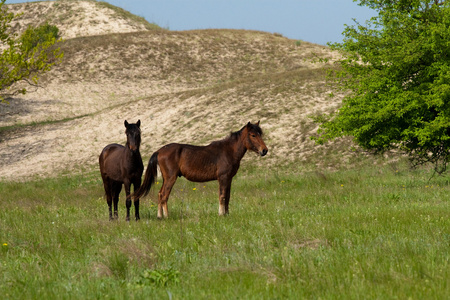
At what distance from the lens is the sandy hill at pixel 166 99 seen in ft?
110

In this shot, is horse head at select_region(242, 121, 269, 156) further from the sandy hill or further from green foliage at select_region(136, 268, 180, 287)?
the sandy hill

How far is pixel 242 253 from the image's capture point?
7031 millimetres

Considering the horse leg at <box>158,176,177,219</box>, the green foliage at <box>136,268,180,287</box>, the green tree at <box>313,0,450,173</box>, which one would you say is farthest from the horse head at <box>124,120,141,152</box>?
the green tree at <box>313,0,450,173</box>

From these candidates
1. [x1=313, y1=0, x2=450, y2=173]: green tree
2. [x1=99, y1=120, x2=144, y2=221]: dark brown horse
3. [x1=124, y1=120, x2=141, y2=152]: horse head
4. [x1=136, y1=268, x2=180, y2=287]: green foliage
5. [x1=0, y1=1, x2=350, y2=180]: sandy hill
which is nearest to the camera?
[x1=136, y1=268, x2=180, y2=287]: green foliage

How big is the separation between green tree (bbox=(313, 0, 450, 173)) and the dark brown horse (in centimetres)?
860

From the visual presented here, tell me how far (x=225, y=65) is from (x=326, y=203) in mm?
49965

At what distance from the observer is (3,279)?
6.17 m

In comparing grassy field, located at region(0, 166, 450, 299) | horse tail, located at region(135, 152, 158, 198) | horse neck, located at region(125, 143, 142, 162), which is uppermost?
horse neck, located at region(125, 143, 142, 162)

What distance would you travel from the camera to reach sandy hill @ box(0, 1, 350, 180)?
110 ft

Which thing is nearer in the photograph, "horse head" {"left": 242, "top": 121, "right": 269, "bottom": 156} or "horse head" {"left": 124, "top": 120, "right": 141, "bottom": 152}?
"horse head" {"left": 124, "top": 120, "right": 141, "bottom": 152}

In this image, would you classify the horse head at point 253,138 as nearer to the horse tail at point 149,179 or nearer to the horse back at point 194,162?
the horse back at point 194,162

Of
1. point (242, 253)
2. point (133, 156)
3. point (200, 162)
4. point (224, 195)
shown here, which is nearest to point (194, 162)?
point (200, 162)

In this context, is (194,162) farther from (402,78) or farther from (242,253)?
(402,78)

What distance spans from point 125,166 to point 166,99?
32750mm
